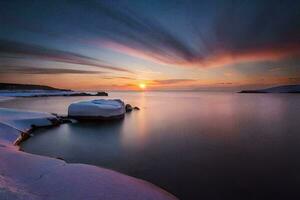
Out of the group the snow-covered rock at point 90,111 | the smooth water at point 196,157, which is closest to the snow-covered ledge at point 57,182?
the smooth water at point 196,157

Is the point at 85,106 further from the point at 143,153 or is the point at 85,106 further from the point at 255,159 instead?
the point at 255,159

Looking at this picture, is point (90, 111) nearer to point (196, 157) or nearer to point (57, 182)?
point (196, 157)

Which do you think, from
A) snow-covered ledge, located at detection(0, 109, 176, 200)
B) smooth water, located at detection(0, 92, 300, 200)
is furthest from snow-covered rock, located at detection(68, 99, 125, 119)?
snow-covered ledge, located at detection(0, 109, 176, 200)

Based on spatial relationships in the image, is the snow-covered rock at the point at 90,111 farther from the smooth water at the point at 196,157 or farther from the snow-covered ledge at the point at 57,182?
the snow-covered ledge at the point at 57,182

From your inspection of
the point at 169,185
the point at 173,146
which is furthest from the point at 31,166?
the point at 173,146

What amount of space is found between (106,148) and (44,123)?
261 inches

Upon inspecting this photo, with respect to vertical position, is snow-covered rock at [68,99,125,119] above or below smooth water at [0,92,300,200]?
above

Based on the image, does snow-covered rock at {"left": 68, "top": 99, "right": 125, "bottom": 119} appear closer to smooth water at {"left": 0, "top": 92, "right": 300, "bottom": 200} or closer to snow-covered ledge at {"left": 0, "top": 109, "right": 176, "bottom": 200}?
smooth water at {"left": 0, "top": 92, "right": 300, "bottom": 200}

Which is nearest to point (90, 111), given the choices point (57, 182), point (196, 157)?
point (196, 157)

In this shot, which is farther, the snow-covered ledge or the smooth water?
the smooth water

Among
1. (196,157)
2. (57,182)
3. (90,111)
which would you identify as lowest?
(196,157)

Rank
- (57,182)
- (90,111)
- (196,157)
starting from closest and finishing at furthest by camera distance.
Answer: (57,182) → (196,157) → (90,111)

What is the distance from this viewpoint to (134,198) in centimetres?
414

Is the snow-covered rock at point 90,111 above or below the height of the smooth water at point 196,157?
above
